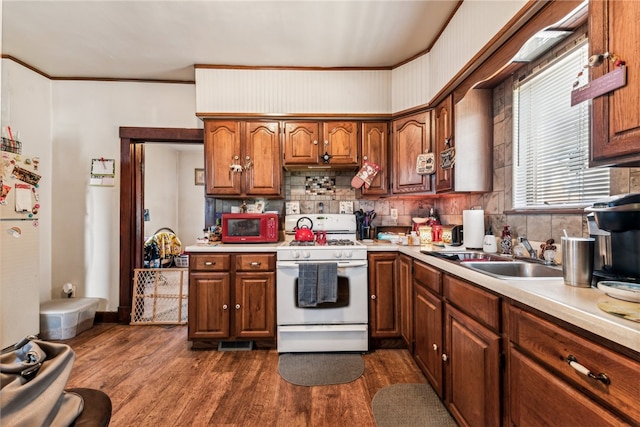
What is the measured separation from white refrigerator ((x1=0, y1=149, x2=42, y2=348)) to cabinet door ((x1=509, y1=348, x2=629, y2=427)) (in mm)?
3478

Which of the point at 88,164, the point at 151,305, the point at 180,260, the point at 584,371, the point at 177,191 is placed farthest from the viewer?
the point at 177,191

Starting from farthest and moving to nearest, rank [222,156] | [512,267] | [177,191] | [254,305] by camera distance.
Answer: [177,191]
[222,156]
[254,305]
[512,267]

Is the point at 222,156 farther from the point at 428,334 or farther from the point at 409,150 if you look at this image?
the point at 428,334

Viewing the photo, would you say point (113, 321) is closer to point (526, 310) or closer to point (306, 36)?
point (306, 36)

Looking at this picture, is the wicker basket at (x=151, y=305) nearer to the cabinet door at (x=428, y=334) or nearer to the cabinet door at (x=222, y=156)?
the cabinet door at (x=222, y=156)

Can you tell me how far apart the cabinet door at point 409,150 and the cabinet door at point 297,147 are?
797 mm

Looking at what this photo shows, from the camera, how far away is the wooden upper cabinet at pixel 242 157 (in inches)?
109

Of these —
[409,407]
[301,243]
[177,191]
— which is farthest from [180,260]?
[409,407]

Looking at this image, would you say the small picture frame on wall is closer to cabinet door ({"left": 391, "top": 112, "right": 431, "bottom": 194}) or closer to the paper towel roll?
cabinet door ({"left": 391, "top": 112, "right": 431, "bottom": 194})

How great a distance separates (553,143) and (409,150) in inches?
45.3

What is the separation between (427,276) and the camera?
1889 mm

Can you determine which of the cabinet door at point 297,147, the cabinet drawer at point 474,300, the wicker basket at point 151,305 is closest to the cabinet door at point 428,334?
the cabinet drawer at point 474,300

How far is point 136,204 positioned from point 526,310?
357 centimetres

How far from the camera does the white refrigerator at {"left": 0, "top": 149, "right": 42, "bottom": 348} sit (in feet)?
7.47
